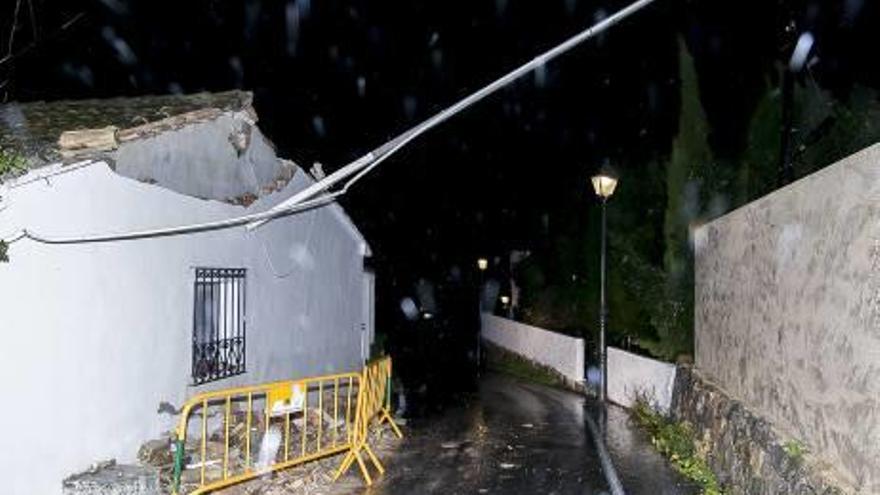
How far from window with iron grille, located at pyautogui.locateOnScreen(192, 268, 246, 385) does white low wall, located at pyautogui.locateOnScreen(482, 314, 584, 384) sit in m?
10.2

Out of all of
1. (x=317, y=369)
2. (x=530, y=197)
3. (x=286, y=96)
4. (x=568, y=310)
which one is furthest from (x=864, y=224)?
(x=530, y=197)

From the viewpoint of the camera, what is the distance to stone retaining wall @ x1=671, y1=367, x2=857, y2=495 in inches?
252

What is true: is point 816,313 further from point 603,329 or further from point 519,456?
point 603,329

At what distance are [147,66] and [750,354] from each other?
2093 centimetres

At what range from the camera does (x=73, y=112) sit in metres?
10.0

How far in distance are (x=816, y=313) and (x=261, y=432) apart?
6.26 metres

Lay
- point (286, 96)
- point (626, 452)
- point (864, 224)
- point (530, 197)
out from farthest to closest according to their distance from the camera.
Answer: point (530, 197)
point (286, 96)
point (626, 452)
point (864, 224)

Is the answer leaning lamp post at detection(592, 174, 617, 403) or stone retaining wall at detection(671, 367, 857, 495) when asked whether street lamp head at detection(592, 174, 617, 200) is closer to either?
leaning lamp post at detection(592, 174, 617, 403)

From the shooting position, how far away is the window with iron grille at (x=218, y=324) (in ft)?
33.3

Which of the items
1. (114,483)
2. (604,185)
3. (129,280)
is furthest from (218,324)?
(604,185)

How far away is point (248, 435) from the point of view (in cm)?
819

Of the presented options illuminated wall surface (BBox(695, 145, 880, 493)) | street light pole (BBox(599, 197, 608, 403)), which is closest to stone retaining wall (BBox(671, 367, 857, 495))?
illuminated wall surface (BBox(695, 145, 880, 493))

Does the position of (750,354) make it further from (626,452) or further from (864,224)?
(864,224)

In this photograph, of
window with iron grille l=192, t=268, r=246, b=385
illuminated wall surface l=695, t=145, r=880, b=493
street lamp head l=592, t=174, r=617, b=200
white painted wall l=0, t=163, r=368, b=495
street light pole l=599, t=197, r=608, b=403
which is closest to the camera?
illuminated wall surface l=695, t=145, r=880, b=493
